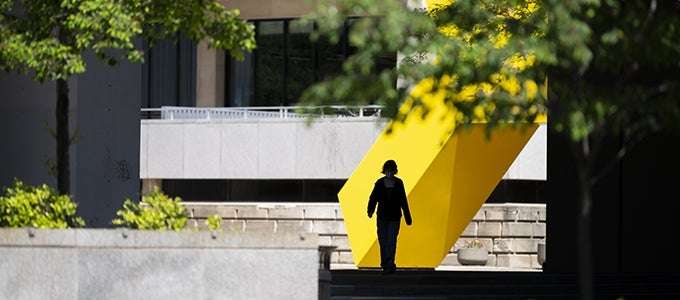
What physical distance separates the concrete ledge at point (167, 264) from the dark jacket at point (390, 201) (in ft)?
22.5

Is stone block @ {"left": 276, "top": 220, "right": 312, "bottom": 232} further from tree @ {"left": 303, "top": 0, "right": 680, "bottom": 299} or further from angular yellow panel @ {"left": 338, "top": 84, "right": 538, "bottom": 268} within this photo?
tree @ {"left": 303, "top": 0, "right": 680, "bottom": 299}

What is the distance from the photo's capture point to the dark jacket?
824 inches

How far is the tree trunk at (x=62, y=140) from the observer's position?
15.9m

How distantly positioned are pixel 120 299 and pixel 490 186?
1358cm

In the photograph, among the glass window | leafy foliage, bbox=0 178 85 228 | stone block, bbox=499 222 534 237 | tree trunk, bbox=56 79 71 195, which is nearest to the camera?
leafy foliage, bbox=0 178 85 228

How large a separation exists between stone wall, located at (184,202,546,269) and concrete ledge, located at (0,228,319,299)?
20.2 meters

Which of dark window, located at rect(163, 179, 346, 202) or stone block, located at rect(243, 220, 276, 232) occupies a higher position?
dark window, located at rect(163, 179, 346, 202)

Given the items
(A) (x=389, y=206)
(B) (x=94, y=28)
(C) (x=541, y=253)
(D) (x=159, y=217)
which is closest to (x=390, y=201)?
(A) (x=389, y=206)

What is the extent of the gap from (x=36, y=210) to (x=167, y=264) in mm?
1541

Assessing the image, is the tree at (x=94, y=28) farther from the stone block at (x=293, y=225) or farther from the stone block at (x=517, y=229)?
the stone block at (x=293, y=225)

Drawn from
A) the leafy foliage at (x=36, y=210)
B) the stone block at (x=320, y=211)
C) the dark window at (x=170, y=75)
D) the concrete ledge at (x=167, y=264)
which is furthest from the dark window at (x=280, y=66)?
the concrete ledge at (x=167, y=264)

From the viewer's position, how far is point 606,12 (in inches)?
468

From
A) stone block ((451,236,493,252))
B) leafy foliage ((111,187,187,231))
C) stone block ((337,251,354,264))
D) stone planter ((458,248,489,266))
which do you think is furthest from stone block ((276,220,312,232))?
leafy foliage ((111,187,187,231))

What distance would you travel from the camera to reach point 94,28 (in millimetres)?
14414
